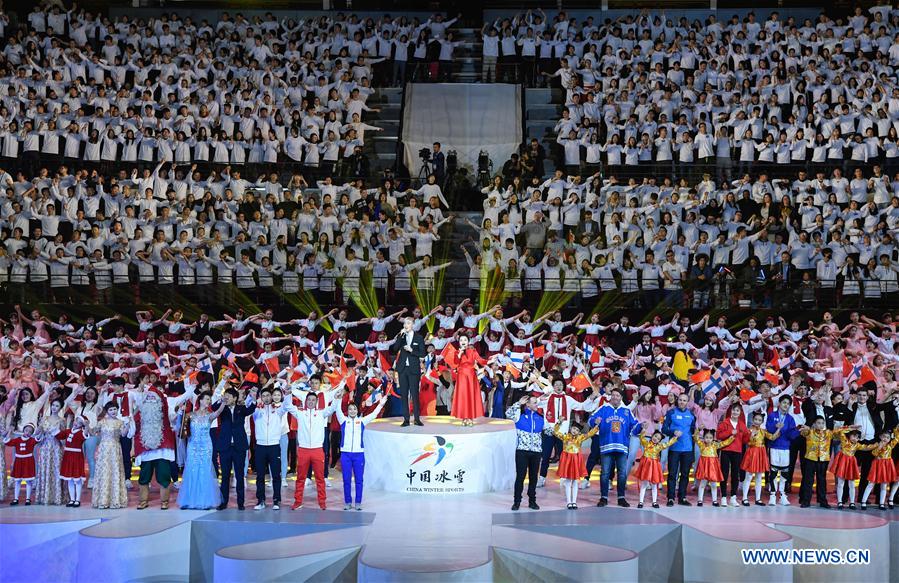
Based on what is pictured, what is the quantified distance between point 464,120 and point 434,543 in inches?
662

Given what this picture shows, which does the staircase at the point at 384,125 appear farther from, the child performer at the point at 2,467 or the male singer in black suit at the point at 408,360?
the child performer at the point at 2,467

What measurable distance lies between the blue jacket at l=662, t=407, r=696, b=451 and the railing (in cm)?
615

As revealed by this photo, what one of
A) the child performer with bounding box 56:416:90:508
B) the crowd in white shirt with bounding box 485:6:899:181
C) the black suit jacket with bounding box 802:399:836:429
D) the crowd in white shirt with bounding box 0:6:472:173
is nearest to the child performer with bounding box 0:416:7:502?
the child performer with bounding box 56:416:90:508

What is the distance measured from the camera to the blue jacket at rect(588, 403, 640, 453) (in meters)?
14.9

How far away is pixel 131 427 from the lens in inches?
597

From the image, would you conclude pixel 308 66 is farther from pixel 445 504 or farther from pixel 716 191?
pixel 445 504

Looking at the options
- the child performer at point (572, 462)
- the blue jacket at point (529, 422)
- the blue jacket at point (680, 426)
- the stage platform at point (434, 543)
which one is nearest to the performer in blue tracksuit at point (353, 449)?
the stage platform at point (434, 543)

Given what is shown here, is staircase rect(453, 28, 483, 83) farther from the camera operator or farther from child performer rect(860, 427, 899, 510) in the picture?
child performer rect(860, 427, 899, 510)

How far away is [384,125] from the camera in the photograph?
27.8 meters

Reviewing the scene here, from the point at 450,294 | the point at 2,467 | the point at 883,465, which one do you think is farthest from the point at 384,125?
the point at 883,465

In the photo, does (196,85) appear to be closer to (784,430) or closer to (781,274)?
(781,274)

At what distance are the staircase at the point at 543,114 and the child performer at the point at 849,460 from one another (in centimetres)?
1297

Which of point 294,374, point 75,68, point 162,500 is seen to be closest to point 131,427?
point 162,500

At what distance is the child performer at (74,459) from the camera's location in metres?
14.7
